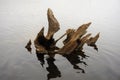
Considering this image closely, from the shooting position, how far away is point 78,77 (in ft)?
43.1

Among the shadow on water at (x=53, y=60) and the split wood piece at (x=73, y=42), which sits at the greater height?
the split wood piece at (x=73, y=42)

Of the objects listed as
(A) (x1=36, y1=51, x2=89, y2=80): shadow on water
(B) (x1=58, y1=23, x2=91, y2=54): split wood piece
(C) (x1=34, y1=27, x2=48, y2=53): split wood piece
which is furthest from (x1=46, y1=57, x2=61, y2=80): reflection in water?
(B) (x1=58, y1=23, x2=91, y2=54): split wood piece

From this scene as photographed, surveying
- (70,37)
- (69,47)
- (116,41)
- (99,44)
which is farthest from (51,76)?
(116,41)

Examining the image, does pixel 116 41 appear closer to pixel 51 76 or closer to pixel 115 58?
pixel 115 58

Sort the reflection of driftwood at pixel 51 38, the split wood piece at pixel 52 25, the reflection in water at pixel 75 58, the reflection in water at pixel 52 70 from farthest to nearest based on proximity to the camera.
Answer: the split wood piece at pixel 52 25
the reflection of driftwood at pixel 51 38
the reflection in water at pixel 75 58
the reflection in water at pixel 52 70

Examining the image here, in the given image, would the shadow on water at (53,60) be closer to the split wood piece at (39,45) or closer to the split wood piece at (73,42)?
the split wood piece at (39,45)

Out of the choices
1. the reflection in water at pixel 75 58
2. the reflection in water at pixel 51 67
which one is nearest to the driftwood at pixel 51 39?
the reflection in water at pixel 75 58

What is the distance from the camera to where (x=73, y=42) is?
603 inches

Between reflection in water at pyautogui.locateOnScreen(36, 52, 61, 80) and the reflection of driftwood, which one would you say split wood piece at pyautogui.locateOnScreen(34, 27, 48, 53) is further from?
reflection in water at pyautogui.locateOnScreen(36, 52, 61, 80)

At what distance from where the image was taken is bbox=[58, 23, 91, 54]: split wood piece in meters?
15.4

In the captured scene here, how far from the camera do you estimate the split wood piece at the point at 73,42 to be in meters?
15.4

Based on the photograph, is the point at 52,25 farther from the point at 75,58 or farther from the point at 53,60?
the point at 75,58

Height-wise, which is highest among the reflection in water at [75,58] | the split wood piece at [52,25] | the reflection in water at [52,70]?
the split wood piece at [52,25]

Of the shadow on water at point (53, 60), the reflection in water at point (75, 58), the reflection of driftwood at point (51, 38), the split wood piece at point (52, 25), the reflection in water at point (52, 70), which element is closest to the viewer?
the reflection in water at point (52, 70)
